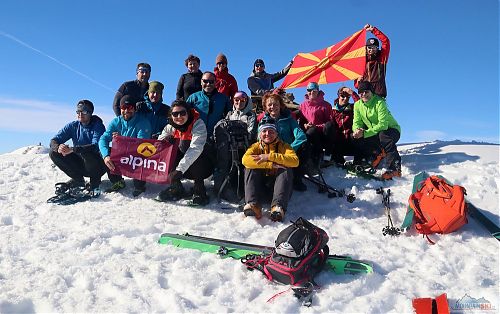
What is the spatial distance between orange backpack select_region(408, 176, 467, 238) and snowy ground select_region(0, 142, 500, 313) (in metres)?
0.20

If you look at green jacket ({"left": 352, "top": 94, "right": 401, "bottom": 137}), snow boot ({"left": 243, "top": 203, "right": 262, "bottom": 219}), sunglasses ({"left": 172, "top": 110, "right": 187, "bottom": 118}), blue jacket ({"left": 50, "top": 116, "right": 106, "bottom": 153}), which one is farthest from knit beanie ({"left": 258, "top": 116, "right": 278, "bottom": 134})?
blue jacket ({"left": 50, "top": 116, "right": 106, "bottom": 153})

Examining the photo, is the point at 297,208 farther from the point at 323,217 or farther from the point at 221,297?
the point at 221,297

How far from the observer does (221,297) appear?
4.00 m

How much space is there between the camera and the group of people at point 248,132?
6418mm

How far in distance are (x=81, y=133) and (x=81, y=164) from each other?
0.67 meters

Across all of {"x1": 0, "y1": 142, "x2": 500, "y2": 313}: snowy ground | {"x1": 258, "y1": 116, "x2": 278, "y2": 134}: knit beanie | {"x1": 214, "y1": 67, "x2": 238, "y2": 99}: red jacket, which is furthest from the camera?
{"x1": 214, "y1": 67, "x2": 238, "y2": 99}: red jacket

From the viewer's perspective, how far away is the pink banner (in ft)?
23.4

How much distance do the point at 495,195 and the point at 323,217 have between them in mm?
3259

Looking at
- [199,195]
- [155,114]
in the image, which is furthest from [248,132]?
[155,114]

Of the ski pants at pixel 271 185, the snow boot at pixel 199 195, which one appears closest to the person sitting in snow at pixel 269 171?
the ski pants at pixel 271 185

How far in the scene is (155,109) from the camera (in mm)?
8000

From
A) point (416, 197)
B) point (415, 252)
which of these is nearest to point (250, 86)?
point (416, 197)

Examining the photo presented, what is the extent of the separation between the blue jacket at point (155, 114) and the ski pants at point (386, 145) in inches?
170

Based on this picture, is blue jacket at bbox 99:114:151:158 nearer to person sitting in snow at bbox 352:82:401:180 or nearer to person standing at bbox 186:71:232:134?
person standing at bbox 186:71:232:134
